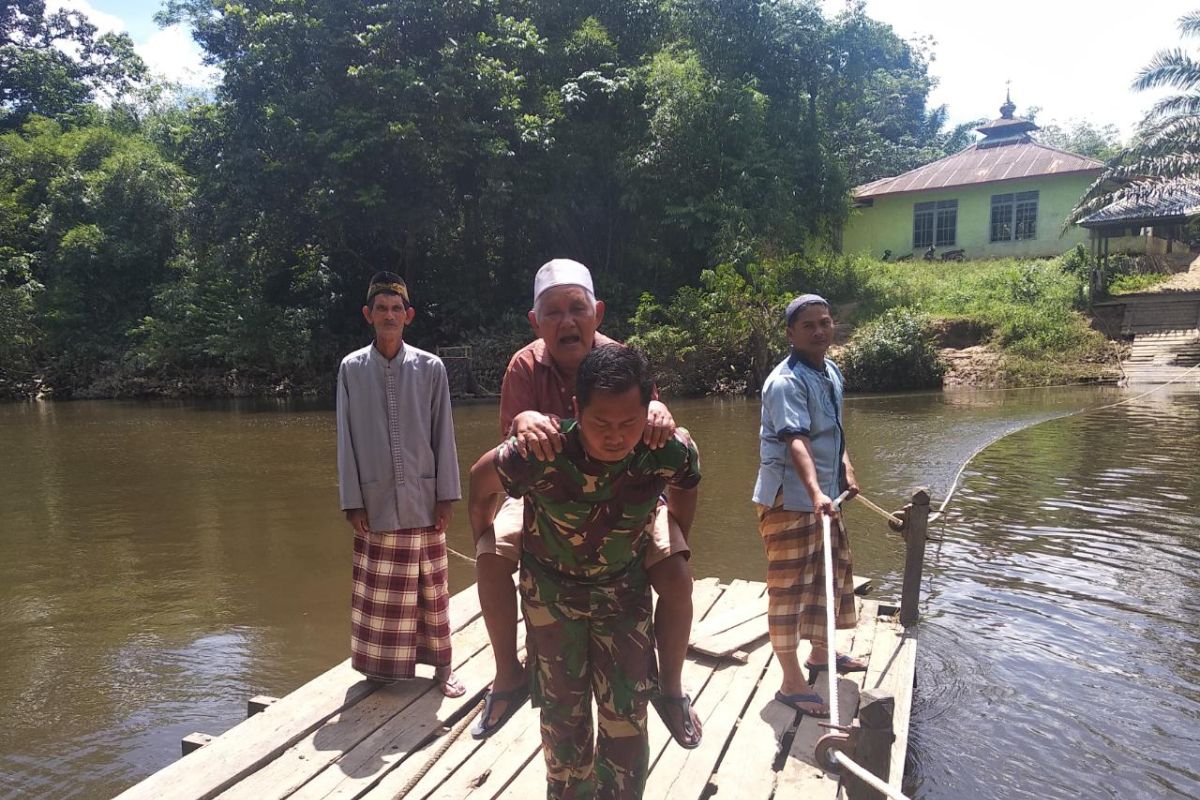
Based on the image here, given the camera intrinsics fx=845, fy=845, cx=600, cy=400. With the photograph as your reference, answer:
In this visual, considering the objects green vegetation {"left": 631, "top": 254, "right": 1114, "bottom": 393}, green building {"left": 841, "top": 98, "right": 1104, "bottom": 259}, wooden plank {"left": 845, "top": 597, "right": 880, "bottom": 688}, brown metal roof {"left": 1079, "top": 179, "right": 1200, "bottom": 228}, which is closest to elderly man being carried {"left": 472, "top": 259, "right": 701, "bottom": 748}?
wooden plank {"left": 845, "top": 597, "right": 880, "bottom": 688}

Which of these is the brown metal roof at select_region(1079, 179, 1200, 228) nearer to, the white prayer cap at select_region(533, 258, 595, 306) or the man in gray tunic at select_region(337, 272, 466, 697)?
the man in gray tunic at select_region(337, 272, 466, 697)

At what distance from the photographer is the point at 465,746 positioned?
11.0 feet

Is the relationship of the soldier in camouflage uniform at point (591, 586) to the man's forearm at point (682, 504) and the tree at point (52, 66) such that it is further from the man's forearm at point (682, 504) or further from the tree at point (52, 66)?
the tree at point (52, 66)

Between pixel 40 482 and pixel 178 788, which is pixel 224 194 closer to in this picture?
pixel 40 482

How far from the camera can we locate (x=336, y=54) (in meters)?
21.4

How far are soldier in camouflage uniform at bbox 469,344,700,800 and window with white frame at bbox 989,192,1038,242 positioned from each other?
97.9 ft

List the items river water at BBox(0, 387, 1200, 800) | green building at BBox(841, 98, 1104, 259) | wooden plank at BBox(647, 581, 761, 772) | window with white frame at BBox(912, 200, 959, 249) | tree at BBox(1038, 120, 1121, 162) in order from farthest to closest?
tree at BBox(1038, 120, 1121, 162), window with white frame at BBox(912, 200, 959, 249), green building at BBox(841, 98, 1104, 259), river water at BBox(0, 387, 1200, 800), wooden plank at BBox(647, 581, 761, 772)

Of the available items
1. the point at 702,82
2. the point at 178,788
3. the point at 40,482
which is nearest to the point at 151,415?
the point at 40,482

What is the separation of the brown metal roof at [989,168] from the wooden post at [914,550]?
26129 mm

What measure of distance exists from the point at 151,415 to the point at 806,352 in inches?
834

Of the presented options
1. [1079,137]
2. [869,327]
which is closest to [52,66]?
[869,327]

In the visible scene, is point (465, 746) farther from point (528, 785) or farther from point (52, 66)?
point (52, 66)

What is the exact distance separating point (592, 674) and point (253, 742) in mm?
1662

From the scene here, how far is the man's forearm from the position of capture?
8.09ft
